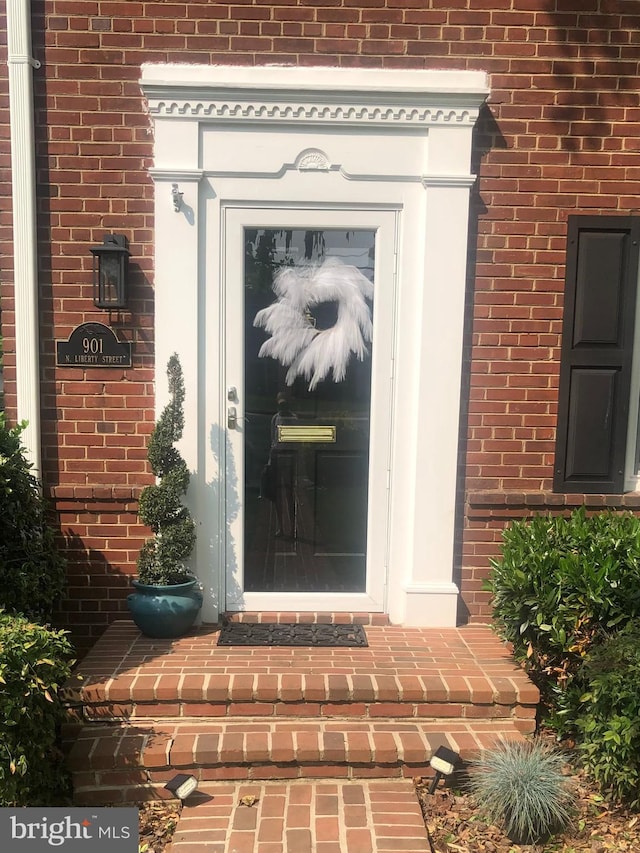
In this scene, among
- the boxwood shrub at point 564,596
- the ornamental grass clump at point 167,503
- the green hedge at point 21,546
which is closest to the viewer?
the boxwood shrub at point 564,596

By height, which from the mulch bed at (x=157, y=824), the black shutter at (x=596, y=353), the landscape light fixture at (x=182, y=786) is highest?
the black shutter at (x=596, y=353)

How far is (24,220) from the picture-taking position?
3.65 metres

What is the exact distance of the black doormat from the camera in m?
3.58

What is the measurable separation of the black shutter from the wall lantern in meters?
2.51

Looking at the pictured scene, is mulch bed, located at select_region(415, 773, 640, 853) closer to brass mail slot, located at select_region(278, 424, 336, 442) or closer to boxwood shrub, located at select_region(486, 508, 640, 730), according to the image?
boxwood shrub, located at select_region(486, 508, 640, 730)

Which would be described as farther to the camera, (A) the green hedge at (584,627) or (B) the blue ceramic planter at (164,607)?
(B) the blue ceramic planter at (164,607)

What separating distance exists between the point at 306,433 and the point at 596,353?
68.9 inches

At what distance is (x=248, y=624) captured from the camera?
3828 mm

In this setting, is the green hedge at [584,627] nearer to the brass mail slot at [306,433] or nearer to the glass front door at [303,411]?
the glass front door at [303,411]

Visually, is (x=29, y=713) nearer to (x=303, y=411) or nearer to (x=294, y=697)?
(x=294, y=697)

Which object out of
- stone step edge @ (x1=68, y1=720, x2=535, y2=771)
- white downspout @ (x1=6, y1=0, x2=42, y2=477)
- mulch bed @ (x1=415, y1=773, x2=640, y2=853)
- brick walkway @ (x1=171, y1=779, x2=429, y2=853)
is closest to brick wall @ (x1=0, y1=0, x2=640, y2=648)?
white downspout @ (x1=6, y1=0, x2=42, y2=477)

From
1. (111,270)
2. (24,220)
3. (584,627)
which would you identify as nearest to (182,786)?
(584,627)

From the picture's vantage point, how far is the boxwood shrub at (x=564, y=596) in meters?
3.00

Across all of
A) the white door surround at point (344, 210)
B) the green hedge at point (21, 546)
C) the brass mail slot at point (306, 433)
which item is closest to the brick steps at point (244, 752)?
the green hedge at point (21, 546)
